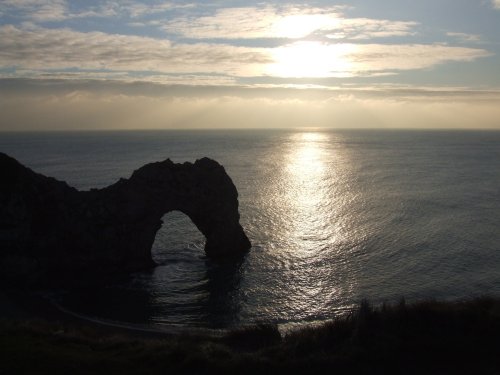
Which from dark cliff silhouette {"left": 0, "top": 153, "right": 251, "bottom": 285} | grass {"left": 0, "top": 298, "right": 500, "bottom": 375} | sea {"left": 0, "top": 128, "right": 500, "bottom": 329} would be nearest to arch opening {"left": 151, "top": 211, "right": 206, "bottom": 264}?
sea {"left": 0, "top": 128, "right": 500, "bottom": 329}

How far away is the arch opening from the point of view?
48594 millimetres

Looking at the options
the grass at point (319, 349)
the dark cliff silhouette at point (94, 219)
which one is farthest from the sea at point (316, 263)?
the grass at point (319, 349)

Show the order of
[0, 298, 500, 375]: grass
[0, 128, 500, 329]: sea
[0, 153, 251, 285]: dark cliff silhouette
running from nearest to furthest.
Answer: [0, 298, 500, 375]: grass → [0, 128, 500, 329]: sea → [0, 153, 251, 285]: dark cliff silhouette

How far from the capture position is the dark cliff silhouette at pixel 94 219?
3872cm

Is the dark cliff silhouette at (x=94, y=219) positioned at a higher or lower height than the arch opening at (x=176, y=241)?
higher

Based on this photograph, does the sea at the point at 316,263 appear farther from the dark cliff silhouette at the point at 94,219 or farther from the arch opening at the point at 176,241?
the dark cliff silhouette at the point at 94,219

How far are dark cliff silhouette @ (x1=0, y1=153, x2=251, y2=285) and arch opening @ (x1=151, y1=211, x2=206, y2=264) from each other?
261cm

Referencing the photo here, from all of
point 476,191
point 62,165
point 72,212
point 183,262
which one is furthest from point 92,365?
point 62,165

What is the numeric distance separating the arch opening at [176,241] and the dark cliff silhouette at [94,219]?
261cm

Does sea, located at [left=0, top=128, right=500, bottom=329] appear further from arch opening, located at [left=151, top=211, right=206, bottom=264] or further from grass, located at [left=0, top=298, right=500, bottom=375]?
grass, located at [left=0, top=298, right=500, bottom=375]

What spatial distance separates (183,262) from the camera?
46500 mm

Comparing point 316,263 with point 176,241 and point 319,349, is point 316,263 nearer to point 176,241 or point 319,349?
point 176,241

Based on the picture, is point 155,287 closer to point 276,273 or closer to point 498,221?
point 276,273

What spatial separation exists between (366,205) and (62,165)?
89294 mm
